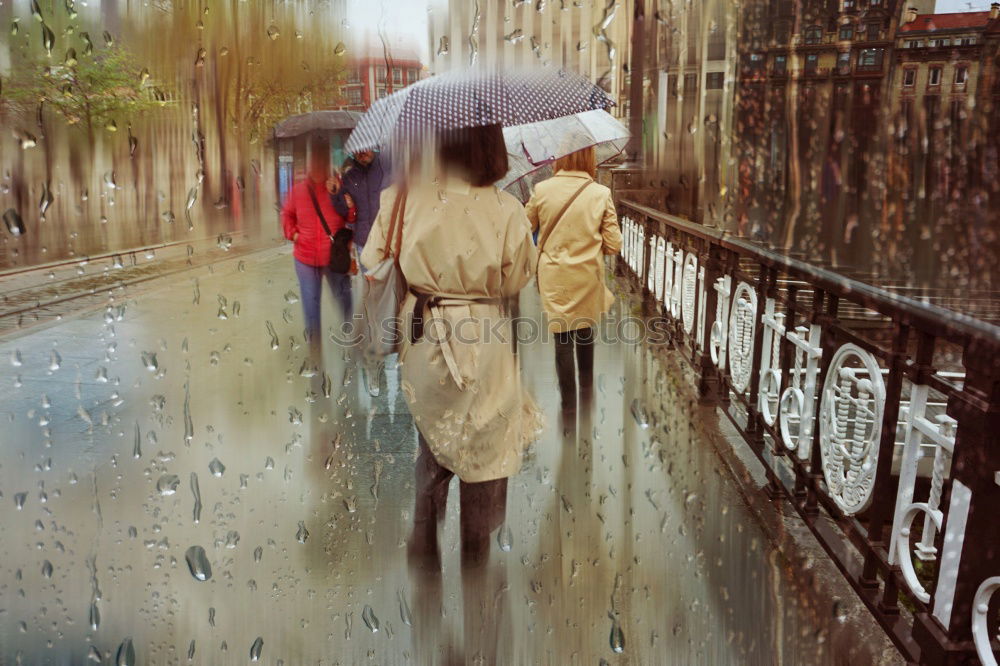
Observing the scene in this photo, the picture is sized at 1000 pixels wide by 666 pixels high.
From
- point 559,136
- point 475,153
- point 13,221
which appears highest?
point 559,136

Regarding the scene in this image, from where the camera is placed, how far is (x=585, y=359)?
3.69 meters

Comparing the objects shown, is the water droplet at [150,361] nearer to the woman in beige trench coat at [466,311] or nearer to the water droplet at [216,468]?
the water droplet at [216,468]

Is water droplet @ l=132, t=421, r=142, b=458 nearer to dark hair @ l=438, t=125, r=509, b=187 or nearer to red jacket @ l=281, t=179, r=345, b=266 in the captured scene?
red jacket @ l=281, t=179, r=345, b=266

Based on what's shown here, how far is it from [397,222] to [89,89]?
0.80 m

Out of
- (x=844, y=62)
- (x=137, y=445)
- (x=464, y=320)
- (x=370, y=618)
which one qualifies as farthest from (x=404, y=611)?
(x=844, y=62)

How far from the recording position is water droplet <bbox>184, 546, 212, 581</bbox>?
2262 millimetres

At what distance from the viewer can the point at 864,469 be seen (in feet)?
6.89

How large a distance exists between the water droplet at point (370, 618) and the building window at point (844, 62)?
2309mm

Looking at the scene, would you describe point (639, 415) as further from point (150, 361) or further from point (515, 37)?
point (150, 361)

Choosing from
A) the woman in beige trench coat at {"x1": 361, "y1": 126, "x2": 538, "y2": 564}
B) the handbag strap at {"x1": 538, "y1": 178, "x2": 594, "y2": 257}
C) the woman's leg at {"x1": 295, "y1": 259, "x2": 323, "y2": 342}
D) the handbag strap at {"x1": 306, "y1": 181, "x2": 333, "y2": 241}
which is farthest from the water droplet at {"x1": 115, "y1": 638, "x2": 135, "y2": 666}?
the handbag strap at {"x1": 538, "y1": 178, "x2": 594, "y2": 257}

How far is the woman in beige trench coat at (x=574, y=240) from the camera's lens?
319 centimetres

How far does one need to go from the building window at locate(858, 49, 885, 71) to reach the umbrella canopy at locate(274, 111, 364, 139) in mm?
1722

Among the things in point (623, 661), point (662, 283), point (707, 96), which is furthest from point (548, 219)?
point (662, 283)

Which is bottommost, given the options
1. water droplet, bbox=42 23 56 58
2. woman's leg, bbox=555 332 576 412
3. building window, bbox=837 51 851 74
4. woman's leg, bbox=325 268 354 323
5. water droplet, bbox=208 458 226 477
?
water droplet, bbox=208 458 226 477
